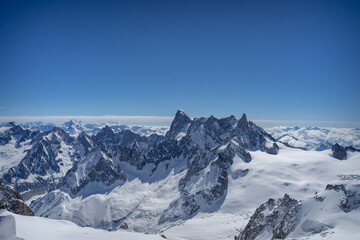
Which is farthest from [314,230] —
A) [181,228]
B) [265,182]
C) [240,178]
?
[240,178]

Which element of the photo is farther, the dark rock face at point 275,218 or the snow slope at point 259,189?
the snow slope at point 259,189

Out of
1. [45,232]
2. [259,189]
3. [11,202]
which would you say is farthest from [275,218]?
[259,189]

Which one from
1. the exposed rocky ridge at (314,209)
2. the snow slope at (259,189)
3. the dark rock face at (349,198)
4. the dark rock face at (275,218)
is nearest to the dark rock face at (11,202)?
the snow slope at (259,189)

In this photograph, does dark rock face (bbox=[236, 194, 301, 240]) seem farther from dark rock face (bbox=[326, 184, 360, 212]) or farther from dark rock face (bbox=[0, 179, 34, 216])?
dark rock face (bbox=[0, 179, 34, 216])

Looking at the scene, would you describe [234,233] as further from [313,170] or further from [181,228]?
[313,170]

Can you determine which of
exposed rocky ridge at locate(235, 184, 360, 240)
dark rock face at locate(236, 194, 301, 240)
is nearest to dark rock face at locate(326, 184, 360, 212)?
exposed rocky ridge at locate(235, 184, 360, 240)

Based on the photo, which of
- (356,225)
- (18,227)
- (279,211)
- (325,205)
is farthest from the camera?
(279,211)

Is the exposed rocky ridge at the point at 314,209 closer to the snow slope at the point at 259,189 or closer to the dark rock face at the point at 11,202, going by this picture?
the snow slope at the point at 259,189

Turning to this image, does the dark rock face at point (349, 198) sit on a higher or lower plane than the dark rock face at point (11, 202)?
higher
